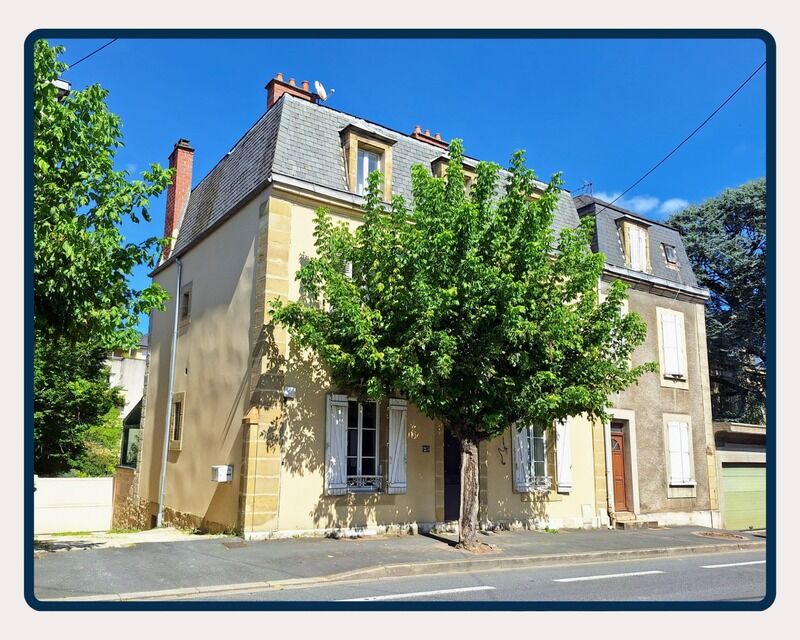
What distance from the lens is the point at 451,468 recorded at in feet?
47.1

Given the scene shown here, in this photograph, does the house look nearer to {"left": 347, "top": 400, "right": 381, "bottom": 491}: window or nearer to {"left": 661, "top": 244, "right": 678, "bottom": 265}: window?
{"left": 347, "top": 400, "right": 381, "bottom": 491}: window

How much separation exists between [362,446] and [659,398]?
28.4 ft

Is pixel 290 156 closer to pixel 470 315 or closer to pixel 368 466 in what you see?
pixel 470 315

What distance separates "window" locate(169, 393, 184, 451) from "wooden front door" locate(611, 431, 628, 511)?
9.84 metres

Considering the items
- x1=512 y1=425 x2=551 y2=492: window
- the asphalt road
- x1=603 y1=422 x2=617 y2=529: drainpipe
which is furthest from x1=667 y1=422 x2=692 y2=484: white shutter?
the asphalt road

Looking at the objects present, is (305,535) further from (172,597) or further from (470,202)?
(470,202)

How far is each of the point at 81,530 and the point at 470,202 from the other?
11883 millimetres

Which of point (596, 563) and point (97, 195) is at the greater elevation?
point (97, 195)

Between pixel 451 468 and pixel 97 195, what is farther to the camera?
pixel 451 468

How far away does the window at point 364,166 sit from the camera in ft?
45.6

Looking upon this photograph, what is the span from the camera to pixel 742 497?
18984 mm

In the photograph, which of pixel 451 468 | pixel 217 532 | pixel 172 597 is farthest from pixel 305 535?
pixel 172 597
